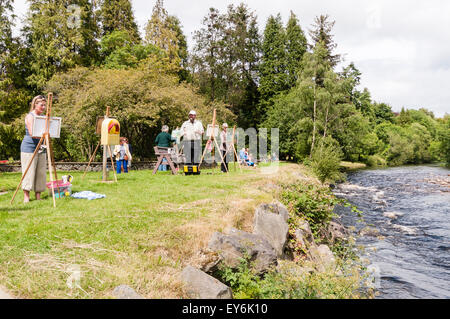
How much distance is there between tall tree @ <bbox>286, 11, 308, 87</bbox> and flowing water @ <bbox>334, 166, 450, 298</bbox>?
3061cm

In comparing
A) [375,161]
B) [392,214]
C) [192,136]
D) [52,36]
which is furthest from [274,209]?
[375,161]

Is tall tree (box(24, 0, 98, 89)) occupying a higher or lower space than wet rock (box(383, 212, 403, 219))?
higher

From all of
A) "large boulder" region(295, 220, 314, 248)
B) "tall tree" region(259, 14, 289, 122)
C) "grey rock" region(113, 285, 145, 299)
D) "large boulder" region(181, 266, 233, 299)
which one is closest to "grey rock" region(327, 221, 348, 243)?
"large boulder" region(295, 220, 314, 248)

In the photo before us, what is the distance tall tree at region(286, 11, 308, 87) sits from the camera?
153ft

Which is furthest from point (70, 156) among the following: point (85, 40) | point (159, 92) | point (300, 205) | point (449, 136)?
point (449, 136)

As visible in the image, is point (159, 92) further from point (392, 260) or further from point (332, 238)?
point (392, 260)

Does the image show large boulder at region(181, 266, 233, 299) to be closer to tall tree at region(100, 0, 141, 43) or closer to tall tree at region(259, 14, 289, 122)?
tall tree at region(100, 0, 141, 43)

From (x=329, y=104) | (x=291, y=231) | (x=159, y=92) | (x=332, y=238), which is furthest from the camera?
(x=329, y=104)

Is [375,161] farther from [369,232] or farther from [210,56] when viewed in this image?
[369,232]

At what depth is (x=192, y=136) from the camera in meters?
12.9

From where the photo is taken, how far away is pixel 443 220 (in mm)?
13086

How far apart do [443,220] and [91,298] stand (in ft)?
47.7

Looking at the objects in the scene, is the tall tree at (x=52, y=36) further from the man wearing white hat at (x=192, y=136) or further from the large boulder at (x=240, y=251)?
the large boulder at (x=240, y=251)

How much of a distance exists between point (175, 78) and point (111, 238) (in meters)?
23.6
